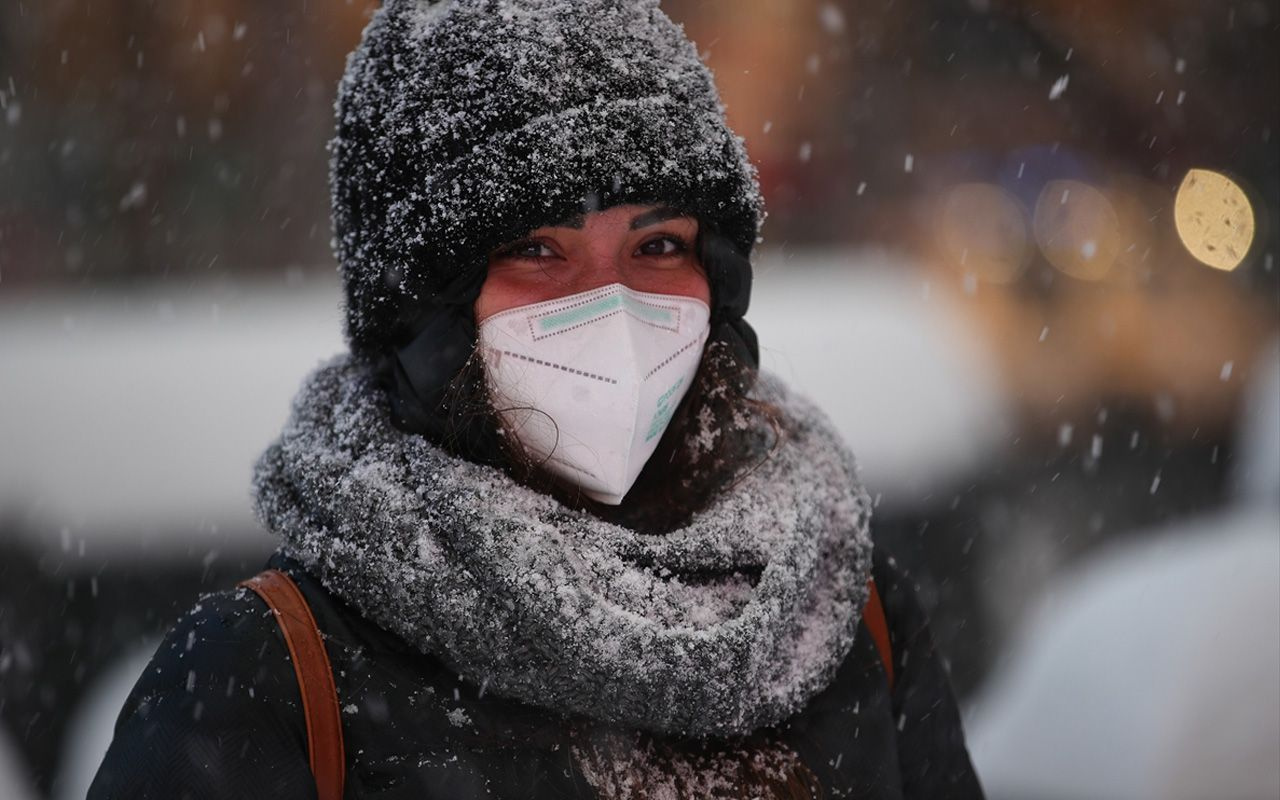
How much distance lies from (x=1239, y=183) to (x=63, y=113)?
824 centimetres

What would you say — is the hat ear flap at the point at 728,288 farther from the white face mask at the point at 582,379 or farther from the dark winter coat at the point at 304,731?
the dark winter coat at the point at 304,731

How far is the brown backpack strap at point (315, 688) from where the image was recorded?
158 cm

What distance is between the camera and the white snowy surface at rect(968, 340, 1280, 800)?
3076 millimetres

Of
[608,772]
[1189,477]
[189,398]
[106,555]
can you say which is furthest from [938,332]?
[608,772]

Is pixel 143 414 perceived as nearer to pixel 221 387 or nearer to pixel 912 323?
pixel 221 387

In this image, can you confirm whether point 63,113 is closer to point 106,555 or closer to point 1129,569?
point 106,555

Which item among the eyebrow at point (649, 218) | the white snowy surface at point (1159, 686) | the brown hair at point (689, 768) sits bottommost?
the white snowy surface at point (1159, 686)

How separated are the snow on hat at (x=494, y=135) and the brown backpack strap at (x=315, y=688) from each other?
487 mm

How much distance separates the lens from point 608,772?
1.72 meters

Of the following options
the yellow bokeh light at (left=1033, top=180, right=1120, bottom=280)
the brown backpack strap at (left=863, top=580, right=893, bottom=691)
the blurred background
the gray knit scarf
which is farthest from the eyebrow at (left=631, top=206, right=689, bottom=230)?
the yellow bokeh light at (left=1033, top=180, right=1120, bottom=280)

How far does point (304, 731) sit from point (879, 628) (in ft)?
3.26

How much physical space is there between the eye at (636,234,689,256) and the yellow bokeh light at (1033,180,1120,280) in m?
7.96

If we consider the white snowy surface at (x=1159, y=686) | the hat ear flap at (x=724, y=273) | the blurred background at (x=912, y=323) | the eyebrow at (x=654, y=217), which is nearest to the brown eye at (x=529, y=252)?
the eyebrow at (x=654, y=217)

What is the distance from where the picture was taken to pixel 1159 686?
3.30 meters
